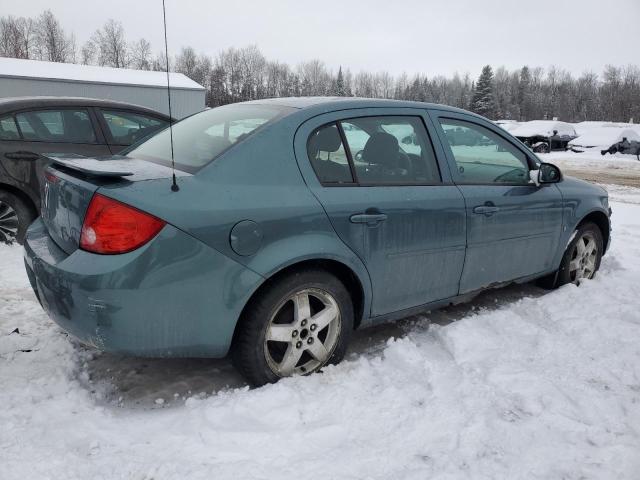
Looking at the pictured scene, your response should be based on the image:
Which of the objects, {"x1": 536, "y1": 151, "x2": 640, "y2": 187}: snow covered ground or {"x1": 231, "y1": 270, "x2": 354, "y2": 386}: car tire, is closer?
{"x1": 231, "y1": 270, "x2": 354, "y2": 386}: car tire

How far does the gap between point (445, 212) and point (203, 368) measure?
5.83ft

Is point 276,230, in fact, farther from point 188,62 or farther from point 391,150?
point 188,62

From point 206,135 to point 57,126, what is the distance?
3243mm

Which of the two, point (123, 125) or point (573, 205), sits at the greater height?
point (123, 125)

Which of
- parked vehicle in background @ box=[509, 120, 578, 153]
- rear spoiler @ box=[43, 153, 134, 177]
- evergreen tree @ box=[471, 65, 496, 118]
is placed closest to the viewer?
rear spoiler @ box=[43, 153, 134, 177]

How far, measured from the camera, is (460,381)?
289 centimetres

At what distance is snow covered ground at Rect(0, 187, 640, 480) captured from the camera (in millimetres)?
2184

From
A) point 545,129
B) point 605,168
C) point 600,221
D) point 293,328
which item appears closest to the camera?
point 293,328

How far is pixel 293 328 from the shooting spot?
276 cm

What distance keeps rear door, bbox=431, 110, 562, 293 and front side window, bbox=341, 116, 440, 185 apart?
0.18 m

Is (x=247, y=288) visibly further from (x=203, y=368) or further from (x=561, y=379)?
(x=561, y=379)

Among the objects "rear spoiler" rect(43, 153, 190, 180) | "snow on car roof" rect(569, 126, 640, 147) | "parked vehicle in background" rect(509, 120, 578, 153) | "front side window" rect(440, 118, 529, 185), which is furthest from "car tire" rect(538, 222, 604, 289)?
"parked vehicle in background" rect(509, 120, 578, 153)

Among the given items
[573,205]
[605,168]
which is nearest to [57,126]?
[573,205]

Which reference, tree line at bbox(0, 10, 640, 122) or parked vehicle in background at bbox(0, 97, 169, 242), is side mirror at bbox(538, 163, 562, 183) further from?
tree line at bbox(0, 10, 640, 122)
